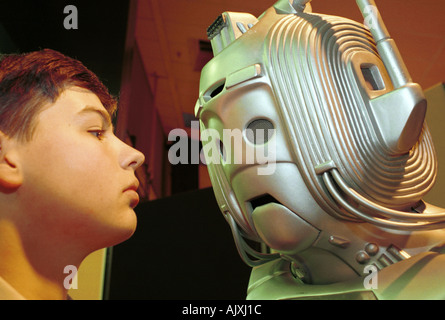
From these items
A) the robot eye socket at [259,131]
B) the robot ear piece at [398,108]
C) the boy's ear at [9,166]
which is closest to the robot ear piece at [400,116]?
the robot ear piece at [398,108]

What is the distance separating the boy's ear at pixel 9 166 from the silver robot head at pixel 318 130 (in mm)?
323

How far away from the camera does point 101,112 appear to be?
635mm

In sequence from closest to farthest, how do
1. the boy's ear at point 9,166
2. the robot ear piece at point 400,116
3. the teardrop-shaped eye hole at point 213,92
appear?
the boy's ear at point 9,166 < the robot ear piece at point 400,116 < the teardrop-shaped eye hole at point 213,92

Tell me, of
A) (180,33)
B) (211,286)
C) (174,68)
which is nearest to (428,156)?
(211,286)

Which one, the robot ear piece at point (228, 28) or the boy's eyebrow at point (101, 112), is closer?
the boy's eyebrow at point (101, 112)

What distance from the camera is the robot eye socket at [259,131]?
28.6 inches

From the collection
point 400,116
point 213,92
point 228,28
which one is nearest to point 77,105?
point 213,92

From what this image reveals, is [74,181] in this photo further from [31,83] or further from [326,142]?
[326,142]

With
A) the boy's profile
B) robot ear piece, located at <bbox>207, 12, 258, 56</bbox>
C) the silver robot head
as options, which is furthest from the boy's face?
robot ear piece, located at <bbox>207, 12, 258, 56</bbox>

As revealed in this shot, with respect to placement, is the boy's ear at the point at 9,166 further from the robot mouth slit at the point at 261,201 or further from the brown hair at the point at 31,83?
the robot mouth slit at the point at 261,201

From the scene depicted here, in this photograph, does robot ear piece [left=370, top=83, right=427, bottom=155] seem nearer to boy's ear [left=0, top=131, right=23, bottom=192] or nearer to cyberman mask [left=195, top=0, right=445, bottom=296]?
cyberman mask [left=195, top=0, right=445, bottom=296]

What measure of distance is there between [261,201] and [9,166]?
0.38 m

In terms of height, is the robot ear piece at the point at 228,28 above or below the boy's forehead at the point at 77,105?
above

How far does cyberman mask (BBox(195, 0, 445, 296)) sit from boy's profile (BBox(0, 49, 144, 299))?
219 millimetres
